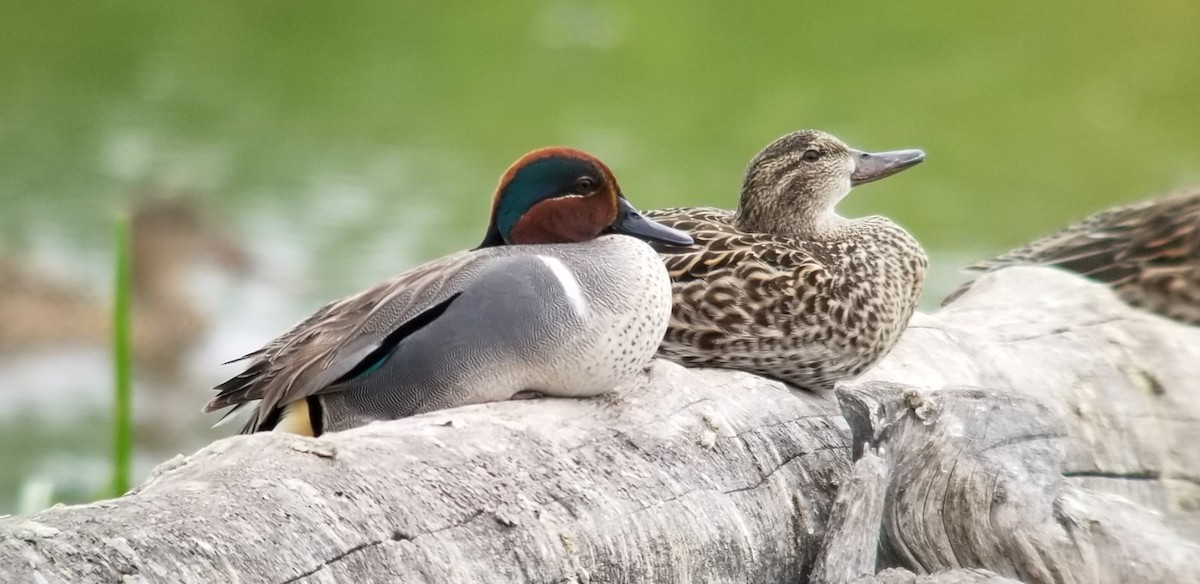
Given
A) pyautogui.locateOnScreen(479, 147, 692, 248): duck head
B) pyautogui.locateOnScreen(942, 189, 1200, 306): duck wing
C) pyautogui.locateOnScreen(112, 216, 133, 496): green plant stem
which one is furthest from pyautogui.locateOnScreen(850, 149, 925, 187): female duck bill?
pyautogui.locateOnScreen(112, 216, 133, 496): green plant stem

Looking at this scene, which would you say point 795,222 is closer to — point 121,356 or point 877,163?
point 877,163

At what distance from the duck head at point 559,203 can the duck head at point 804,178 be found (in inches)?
19.0

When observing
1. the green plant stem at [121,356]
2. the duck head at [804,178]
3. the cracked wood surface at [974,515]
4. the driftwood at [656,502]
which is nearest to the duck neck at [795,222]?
the duck head at [804,178]

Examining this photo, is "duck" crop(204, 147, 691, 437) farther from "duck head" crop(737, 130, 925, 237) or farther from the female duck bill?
the female duck bill

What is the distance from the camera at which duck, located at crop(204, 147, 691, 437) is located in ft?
7.82

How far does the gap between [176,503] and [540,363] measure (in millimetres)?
739

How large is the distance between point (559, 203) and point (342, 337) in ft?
1.50

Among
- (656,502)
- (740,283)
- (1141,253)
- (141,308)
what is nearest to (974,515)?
(656,502)

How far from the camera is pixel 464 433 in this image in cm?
222

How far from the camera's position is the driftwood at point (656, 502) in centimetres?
183

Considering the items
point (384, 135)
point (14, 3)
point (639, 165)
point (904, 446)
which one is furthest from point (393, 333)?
point (14, 3)

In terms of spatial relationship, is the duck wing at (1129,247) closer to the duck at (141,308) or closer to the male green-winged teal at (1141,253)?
the male green-winged teal at (1141,253)

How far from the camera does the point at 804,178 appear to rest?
3.04 metres

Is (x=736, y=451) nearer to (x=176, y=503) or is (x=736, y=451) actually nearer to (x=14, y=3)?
(x=176, y=503)
